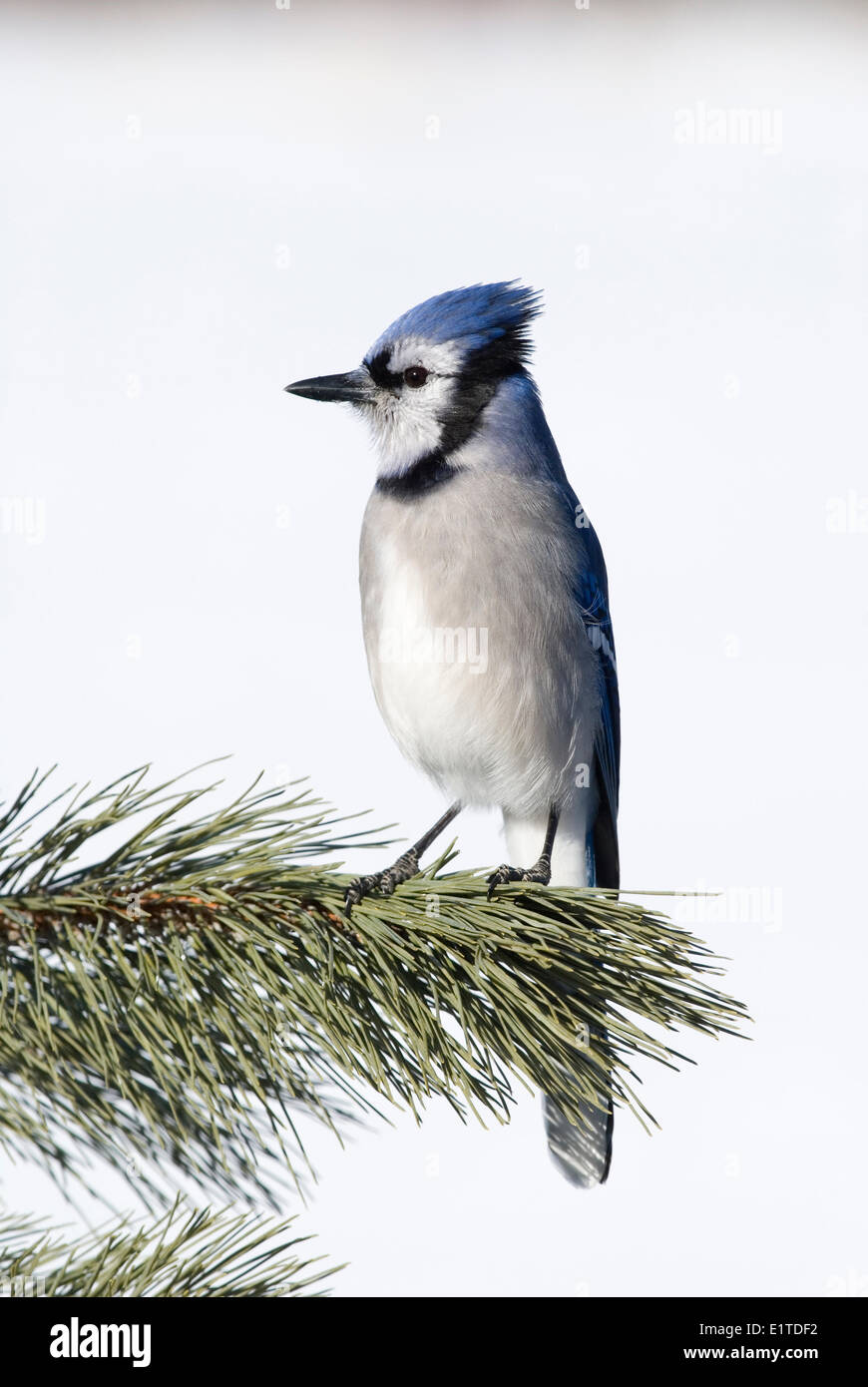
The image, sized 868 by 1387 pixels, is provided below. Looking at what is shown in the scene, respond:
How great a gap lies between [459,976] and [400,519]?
962 mm

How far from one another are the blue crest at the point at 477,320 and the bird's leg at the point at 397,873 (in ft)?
2.65

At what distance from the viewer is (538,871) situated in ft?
5.98

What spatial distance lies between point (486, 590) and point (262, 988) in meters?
0.93

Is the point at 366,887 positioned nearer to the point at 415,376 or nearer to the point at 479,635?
the point at 479,635

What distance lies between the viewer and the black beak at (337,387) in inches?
79.2

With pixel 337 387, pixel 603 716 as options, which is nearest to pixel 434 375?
pixel 337 387

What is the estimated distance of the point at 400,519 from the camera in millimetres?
1901

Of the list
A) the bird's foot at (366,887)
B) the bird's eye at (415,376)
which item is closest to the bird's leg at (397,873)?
the bird's foot at (366,887)

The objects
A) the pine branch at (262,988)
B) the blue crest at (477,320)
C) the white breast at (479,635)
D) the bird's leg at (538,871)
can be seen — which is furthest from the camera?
the blue crest at (477,320)

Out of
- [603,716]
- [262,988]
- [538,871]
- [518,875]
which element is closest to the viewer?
[262,988]

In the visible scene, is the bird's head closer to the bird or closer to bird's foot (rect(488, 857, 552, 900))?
the bird

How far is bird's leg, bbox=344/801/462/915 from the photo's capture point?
3.55 feet

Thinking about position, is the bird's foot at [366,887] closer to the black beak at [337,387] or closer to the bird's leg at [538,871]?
the bird's leg at [538,871]
